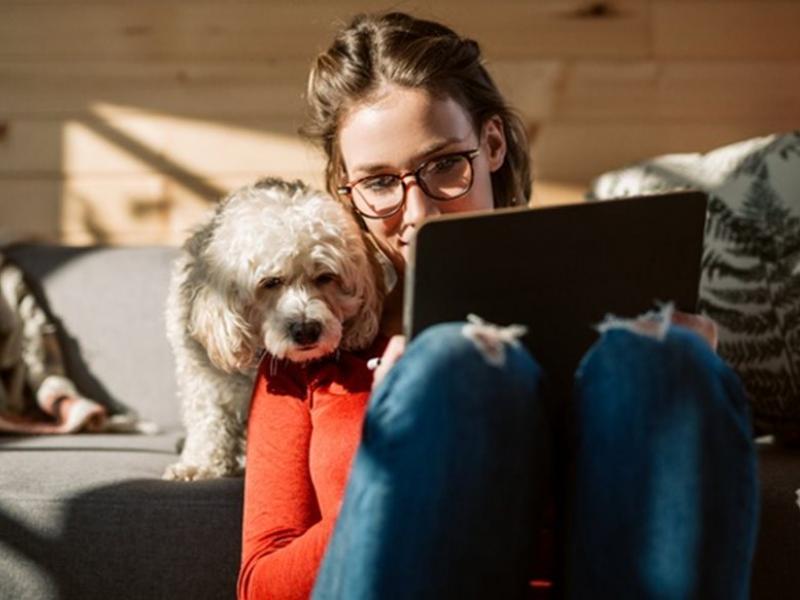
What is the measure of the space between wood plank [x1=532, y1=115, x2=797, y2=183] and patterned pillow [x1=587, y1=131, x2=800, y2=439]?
0.57 metres

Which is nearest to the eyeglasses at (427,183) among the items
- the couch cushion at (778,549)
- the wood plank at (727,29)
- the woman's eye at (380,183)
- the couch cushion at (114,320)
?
the woman's eye at (380,183)

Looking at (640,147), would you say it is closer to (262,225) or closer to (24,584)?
(262,225)

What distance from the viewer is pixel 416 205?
1392 mm

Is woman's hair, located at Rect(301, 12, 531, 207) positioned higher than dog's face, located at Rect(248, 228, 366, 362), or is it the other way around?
woman's hair, located at Rect(301, 12, 531, 207)

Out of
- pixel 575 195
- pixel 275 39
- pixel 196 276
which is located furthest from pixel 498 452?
pixel 275 39

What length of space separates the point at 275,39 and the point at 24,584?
144 cm

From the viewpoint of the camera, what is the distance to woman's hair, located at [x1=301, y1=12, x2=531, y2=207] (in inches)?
57.9

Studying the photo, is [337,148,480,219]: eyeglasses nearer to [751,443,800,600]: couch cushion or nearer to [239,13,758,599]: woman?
[239,13,758,599]: woman

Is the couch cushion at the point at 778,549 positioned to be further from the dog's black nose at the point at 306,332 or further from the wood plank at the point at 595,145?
the wood plank at the point at 595,145

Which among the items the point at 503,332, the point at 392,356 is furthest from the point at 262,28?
the point at 503,332

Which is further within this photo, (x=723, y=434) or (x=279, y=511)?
(x=279, y=511)

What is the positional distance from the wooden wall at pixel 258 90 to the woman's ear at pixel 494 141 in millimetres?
897

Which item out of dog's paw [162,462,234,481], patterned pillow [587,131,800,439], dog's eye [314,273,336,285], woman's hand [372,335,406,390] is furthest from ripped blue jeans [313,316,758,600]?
patterned pillow [587,131,800,439]

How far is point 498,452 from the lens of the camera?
3.11 feet
